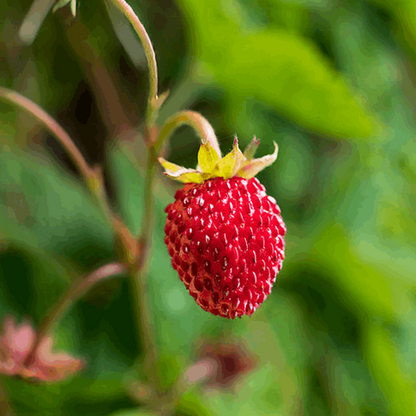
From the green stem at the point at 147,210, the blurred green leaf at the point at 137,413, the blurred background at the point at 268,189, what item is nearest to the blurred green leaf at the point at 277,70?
the blurred background at the point at 268,189

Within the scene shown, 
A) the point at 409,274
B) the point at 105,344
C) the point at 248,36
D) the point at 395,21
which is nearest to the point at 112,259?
the point at 105,344

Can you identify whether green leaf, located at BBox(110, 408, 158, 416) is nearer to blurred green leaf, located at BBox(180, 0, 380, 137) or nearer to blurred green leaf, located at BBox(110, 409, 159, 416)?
blurred green leaf, located at BBox(110, 409, 159, 416)

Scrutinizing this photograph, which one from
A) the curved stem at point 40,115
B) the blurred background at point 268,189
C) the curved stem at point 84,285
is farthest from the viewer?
the blurred background at point 268,189

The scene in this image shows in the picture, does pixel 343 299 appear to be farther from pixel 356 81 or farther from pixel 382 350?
pixel 356 81

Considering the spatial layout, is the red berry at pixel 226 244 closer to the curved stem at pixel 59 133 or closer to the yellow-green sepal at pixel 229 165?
the yellow-green sepal at pixel 229 165

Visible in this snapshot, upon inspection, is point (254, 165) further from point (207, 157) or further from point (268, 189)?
point (268, 189)

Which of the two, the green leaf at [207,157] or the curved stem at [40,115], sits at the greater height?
the green leaf at [207,157]

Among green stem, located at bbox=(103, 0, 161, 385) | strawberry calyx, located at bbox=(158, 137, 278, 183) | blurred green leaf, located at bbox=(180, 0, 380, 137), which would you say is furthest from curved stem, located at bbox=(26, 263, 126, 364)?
blurred green leaf, located at bbox=(180, 0, 380, 137)
